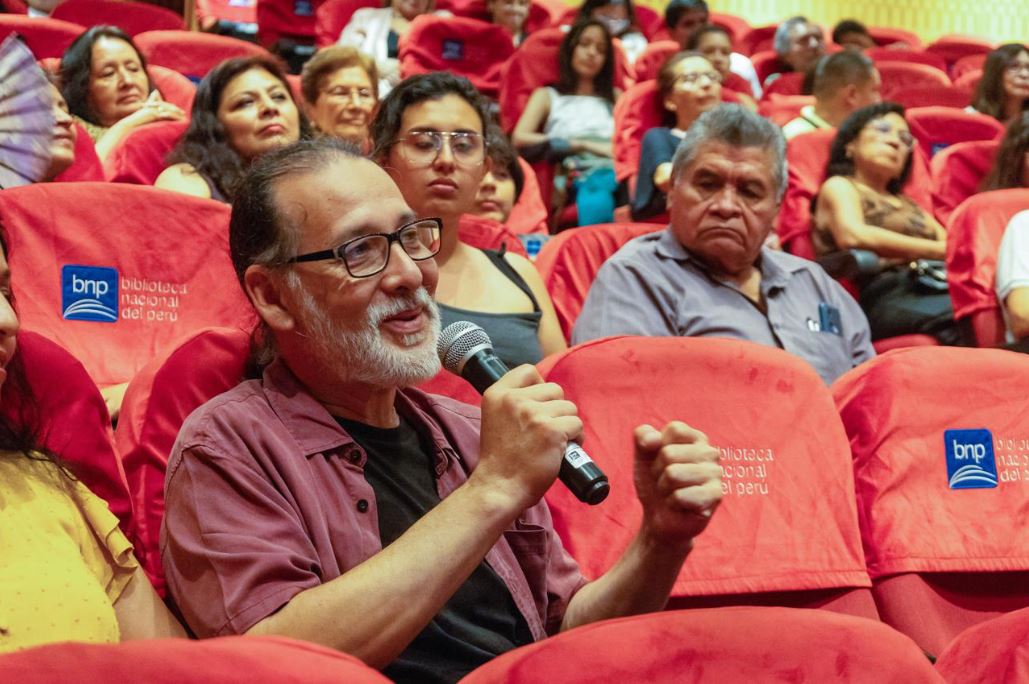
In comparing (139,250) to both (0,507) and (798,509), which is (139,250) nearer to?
(0,507)

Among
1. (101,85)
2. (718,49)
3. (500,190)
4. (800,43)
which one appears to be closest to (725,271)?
(500,190)

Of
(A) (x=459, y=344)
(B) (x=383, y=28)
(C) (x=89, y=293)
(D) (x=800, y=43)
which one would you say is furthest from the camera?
(D) (x=800, y=43)

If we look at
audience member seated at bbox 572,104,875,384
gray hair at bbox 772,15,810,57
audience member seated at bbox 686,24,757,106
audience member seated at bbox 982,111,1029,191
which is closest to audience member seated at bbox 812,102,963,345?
audience member seated at bbox 982,111,1029,191

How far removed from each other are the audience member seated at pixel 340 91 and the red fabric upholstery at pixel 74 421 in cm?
156

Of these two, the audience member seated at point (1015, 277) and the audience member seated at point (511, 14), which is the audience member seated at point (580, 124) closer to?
the audience member seated at point (511, 14)

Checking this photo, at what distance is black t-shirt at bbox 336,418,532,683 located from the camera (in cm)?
101

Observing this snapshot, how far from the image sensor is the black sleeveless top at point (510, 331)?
1.76 meters

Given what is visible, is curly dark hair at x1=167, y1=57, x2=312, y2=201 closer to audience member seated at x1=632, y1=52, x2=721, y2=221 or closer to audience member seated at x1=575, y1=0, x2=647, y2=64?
audience member seated at x1=632, y1=52, x2=721, y2=221

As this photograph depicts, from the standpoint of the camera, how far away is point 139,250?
169 centimetres

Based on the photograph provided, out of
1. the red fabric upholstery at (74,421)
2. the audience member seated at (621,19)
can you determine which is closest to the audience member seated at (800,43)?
the audience member seated at (621,19)

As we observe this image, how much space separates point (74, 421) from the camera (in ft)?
3.64

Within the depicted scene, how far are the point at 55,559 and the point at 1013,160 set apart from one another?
2447 mm

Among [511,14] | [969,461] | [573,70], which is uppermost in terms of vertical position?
[511,14]

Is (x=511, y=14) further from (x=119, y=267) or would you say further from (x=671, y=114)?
(x=119, y=267)
